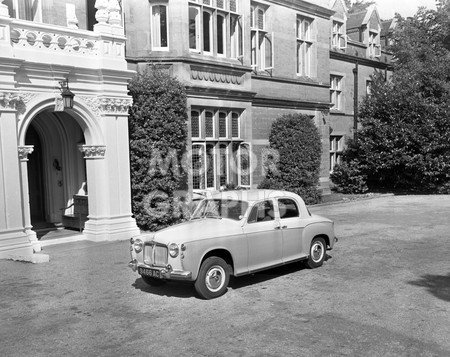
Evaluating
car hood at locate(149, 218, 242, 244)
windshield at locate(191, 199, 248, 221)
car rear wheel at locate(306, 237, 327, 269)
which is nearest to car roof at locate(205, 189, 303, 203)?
windshield at locate(191, 199, 248, 221)

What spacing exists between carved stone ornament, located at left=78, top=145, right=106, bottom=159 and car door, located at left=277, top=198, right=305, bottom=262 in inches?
220

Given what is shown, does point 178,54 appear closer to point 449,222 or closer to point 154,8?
point 154,8

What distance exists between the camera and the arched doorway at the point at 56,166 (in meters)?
13.8

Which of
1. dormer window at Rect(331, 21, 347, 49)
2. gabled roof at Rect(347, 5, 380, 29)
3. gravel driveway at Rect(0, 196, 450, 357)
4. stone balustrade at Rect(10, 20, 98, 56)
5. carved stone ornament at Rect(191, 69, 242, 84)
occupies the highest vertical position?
gabled roof at Rect(347, 5, 380, 29)

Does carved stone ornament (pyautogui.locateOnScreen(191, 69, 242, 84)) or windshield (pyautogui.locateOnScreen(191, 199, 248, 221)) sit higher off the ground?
carved stone ornament (pyautogui.locateOnScreen(191, 69, 242, 84))

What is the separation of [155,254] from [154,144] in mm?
6320

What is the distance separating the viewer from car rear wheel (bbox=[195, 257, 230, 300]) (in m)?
7.18

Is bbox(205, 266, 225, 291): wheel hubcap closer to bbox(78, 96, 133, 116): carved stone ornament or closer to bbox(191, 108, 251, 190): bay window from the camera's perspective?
bbox(78, 96, 133, 116): carved stone ornament

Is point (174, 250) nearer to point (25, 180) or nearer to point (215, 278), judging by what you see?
point (215, 278)

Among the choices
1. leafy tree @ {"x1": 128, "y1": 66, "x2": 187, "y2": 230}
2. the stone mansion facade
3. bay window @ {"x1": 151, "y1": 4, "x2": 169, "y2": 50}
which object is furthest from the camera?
bay window @ {"x1": 151, "y1": 4, "x2": 169, "y2": 50}

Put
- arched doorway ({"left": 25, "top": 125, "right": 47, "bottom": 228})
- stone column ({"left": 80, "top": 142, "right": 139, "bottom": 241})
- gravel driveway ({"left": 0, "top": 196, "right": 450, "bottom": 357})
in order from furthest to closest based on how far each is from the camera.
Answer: arched doorway ({"left": 25, "top": 125, "right": 47, "bottom": 228})
stone column ({"left": 80, "top": 142, "right": 139, "bottom": 241})
gravel driveway ({"left": 0, "top": 196, "right": 450, "bottom": 357})

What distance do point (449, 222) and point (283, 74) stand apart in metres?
8.98

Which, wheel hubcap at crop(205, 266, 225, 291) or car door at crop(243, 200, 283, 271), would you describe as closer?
wheel hubcap at crop(205, 266, 225, 291)

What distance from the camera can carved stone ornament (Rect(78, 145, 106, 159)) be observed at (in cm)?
1205
